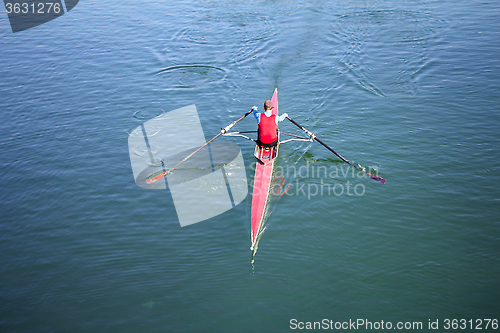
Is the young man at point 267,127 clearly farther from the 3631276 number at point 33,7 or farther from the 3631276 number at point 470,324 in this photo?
the 3631276 number at point 33,7

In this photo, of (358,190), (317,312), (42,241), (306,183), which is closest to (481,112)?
(358,190)

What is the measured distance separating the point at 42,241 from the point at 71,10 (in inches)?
990

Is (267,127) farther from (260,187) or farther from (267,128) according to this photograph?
(260,187)

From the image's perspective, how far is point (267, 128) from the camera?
11.4 meters

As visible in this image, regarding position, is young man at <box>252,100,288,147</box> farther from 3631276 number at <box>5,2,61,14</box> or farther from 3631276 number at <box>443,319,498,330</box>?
3631276 number at <box>5,2,61,14</box>

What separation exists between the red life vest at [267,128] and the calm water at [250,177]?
1.16 m

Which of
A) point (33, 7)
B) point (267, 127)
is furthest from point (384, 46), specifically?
point (33, 7)

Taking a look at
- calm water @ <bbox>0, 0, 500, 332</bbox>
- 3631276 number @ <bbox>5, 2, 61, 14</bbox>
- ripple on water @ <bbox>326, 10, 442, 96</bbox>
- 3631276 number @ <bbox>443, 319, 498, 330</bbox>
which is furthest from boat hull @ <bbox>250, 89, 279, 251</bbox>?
3631276 number @ <bbox>5, 2, 61, 14</bbox>

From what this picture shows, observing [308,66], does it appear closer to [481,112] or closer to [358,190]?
[481,112]

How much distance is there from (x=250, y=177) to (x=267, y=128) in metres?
1.76

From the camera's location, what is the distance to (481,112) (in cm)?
1366

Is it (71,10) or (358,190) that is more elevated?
(71,10)

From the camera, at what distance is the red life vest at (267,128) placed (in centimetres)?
1139

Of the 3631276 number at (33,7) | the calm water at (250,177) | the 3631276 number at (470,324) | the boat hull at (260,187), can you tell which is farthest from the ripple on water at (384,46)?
the 3631276 number at (33,7)
